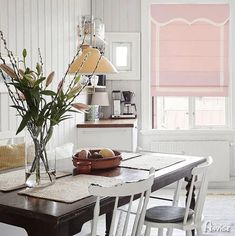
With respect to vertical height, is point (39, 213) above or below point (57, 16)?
below

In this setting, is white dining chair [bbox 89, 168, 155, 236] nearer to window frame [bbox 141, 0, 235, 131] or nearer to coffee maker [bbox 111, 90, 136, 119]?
coffee maker [bbox 111, 90, 136, 119]

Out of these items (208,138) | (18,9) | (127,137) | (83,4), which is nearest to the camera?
(18,9)

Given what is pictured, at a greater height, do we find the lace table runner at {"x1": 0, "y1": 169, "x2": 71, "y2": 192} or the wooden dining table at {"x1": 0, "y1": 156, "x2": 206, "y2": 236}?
the lace table runner at {"x1": 0, "y1": 169, "x2": 71, "y2": 192}

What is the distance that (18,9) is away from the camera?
332 cm

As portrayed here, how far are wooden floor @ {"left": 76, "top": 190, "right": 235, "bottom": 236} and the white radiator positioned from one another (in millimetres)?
247

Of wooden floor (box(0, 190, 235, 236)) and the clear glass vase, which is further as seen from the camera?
wooden floor (box(0, 190, 235, 236))

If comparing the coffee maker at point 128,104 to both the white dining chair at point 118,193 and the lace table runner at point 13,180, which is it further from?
the white dining chair at point 118,193

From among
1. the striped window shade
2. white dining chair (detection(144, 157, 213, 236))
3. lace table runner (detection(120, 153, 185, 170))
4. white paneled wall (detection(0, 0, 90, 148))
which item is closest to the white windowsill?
the striped window shade

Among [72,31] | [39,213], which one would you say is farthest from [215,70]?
[39,213]

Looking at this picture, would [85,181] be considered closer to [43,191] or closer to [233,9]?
[43,191]

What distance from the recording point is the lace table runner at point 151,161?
2.49 metres

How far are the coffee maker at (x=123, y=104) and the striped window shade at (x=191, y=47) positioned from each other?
0.53 m

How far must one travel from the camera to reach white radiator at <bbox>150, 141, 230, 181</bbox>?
16.9ft

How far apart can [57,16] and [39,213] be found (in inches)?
113
